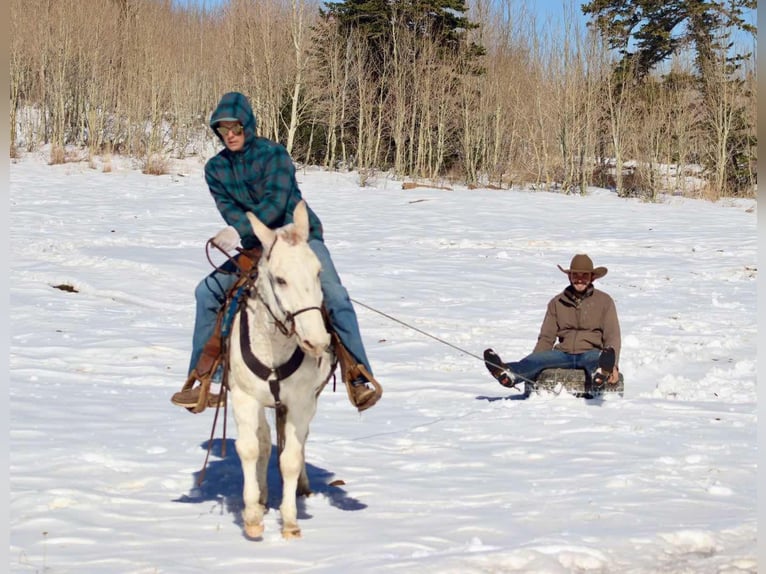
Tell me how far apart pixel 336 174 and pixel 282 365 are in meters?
38.5

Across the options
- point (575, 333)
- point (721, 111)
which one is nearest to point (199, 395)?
point (575, 333)

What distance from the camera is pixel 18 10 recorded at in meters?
44.8

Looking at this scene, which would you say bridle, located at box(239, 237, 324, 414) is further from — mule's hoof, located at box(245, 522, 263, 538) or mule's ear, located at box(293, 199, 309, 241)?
mule's hoof, located at box(245, 522, 263, 538)

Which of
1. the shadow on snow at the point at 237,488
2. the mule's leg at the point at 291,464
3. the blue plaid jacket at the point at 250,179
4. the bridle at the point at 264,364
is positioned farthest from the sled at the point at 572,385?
the bridle at the point at 264,364

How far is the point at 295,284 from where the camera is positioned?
4.78 m

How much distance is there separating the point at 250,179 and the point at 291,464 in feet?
5.86

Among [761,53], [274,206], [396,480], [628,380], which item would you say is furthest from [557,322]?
[761,53]

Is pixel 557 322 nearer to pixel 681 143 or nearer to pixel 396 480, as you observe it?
pixel 396 480

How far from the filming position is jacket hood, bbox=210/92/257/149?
5.73 m

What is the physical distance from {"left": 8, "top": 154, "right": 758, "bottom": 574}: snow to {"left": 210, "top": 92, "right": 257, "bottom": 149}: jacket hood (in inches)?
93.4

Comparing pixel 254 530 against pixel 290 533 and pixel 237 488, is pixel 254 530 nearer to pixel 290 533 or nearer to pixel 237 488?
pixel 290 533

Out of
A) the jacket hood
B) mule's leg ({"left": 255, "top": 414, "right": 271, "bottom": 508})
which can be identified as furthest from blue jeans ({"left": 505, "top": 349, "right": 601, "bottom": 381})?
the jacket hood

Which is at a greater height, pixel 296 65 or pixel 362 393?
pixel 296 65

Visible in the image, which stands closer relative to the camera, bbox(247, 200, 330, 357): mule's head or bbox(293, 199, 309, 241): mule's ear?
bbox(247, 200, 330, 357): mule's head
